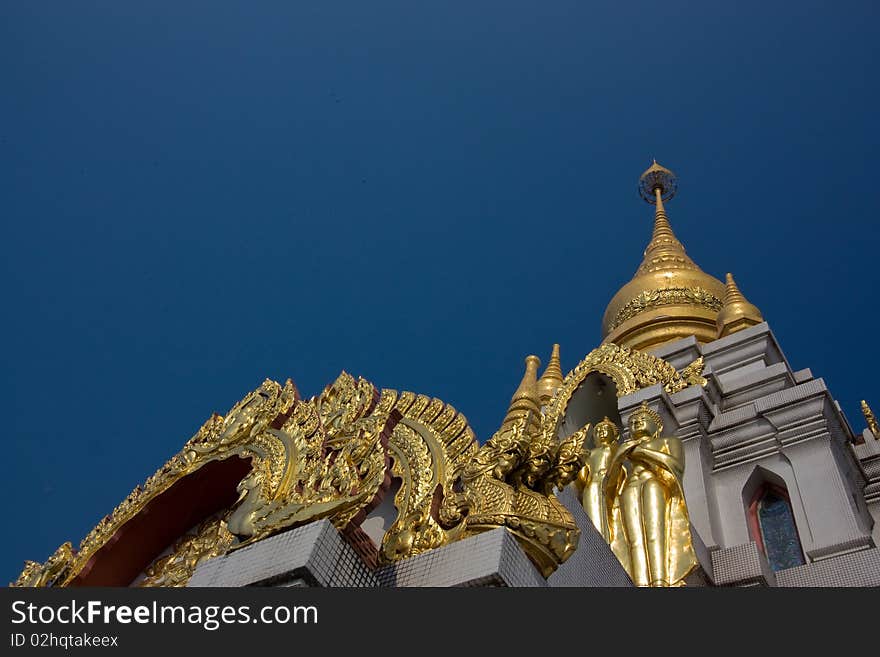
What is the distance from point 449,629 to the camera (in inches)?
117

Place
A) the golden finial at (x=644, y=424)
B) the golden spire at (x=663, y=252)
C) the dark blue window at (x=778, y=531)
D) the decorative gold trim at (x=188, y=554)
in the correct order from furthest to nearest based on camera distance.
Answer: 1. the golden spire at (x=663, y=252)
2. the dark blue window at (x=778, y=531)
3. the golden finial at (x=644, y=424)
4. the decorative gold trim at (x=188, y=554)

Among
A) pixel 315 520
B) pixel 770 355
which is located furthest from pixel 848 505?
pixel 315 520

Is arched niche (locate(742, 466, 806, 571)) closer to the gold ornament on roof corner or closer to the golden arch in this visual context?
the golden arch

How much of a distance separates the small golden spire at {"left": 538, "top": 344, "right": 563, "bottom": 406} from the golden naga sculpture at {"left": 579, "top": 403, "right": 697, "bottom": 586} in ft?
20.1

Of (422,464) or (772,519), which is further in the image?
(772,519)

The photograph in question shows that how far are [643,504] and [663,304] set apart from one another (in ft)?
32.3

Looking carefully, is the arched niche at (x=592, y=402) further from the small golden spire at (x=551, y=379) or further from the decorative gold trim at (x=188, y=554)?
the decorative gold trim at (x=188, y=554)

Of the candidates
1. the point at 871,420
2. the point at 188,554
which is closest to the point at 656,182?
the point at 871,420

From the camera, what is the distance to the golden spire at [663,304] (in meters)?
17.4

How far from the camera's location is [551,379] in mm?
16734

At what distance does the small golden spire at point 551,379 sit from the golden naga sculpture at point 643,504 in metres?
6.13

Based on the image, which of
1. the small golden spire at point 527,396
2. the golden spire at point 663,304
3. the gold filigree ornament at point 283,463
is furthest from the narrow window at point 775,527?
the gold filigree ornament at point 283,463

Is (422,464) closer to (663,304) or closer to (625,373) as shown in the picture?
(625,373)

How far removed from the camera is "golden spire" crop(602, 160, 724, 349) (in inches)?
686
